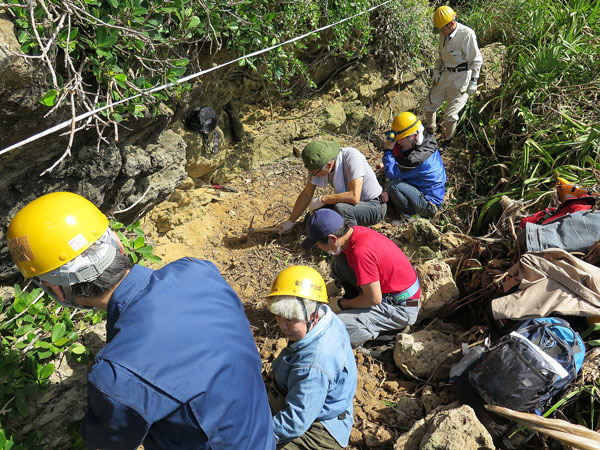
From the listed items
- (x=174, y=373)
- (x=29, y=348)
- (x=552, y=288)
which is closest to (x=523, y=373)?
(x=552, y=288)

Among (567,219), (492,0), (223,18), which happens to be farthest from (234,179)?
(492,0)

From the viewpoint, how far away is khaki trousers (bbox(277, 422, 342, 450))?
2.34 metres

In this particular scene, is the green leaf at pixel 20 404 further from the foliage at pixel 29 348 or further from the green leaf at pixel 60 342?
the green leaf at pixel 60 342

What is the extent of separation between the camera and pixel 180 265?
1.72 m

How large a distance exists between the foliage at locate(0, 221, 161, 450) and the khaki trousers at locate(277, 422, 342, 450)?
1.22 m

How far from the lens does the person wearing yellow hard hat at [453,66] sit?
5.20 meters

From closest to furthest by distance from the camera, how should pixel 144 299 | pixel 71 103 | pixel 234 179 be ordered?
pixel 144 299, pixel 71 103, pixel 234 179

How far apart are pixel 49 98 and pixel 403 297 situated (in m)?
2.59

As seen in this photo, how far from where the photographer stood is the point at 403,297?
324 centimetres

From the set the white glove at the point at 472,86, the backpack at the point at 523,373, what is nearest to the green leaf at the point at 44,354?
the backpack at the point at 523,373

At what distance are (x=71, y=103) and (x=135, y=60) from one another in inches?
26.1

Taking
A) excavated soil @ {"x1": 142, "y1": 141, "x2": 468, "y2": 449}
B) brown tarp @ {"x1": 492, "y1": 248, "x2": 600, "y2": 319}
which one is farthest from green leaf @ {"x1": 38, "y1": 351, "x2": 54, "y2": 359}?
brown tarp @ {"x1": 492, "y1": 248, "x2": 600, "y2": 319}

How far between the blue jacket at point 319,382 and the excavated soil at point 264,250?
22.4 inches

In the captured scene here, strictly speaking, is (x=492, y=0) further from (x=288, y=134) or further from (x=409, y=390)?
(x=409, y=390)
